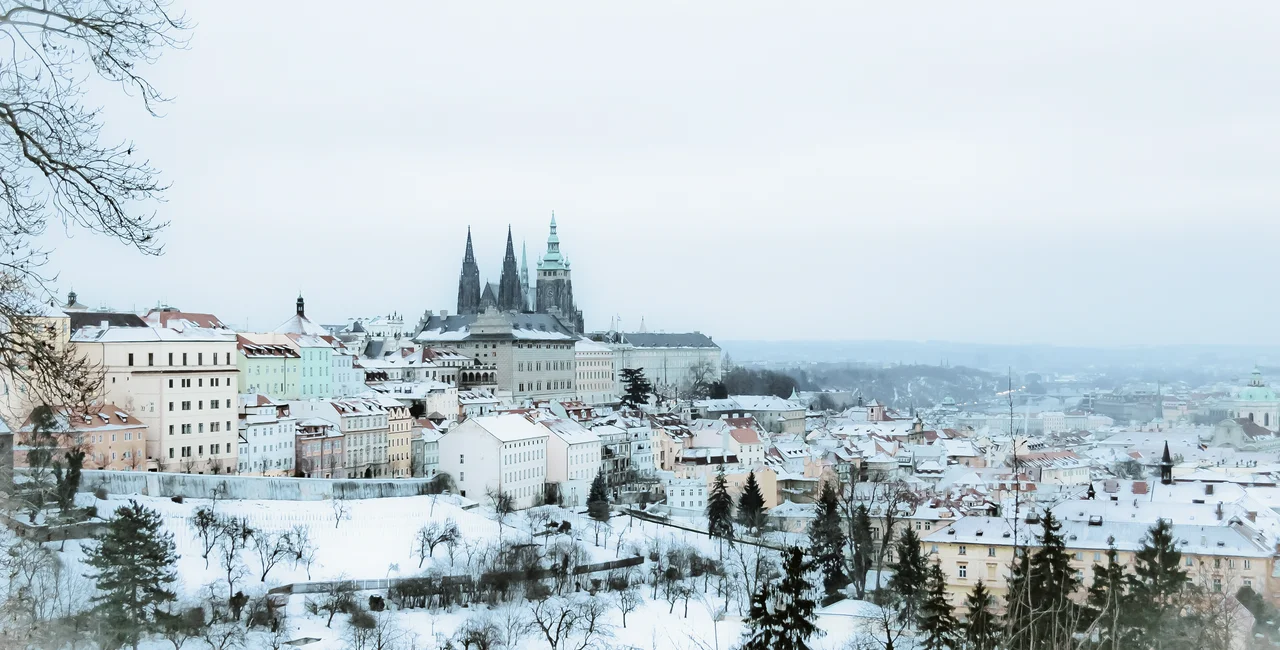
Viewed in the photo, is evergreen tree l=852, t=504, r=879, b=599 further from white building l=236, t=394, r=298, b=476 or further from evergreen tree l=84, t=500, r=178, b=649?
evergreen tree l=84, t=500, r=178, b=649

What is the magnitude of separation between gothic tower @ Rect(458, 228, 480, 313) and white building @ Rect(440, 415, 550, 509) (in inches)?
1719

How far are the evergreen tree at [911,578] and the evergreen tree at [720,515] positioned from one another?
890 centimetres

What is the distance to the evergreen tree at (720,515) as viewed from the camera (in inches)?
1460

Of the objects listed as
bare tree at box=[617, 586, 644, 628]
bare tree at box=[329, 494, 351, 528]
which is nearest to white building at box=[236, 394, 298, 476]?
bare tree at box=[329, 494, 351, 528]

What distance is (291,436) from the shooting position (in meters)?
36.7

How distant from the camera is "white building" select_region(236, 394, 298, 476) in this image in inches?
1384

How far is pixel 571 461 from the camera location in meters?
41.4

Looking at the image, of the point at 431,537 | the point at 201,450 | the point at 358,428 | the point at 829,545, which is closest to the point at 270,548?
the point at 431,537

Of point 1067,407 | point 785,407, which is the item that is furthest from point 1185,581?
point 1067,407

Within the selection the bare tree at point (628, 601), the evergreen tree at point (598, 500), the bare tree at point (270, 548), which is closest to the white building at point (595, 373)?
the evergreen tree at point (598, 500)

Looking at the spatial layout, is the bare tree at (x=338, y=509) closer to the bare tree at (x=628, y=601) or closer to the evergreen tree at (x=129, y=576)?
the bare tree at (x=628, y=601)

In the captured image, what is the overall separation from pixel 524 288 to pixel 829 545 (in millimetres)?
61714

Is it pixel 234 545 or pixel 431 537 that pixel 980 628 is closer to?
pixel 234 545

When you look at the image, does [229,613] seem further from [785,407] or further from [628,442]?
[785,407]
